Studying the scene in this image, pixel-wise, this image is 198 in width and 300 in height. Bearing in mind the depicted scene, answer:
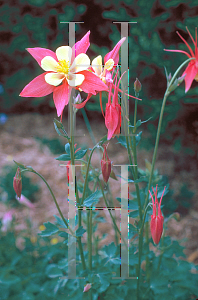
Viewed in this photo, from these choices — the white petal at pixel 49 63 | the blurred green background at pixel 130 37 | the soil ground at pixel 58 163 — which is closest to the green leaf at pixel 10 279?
→ the soil ground at pixel 58 163

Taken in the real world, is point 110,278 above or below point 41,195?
below

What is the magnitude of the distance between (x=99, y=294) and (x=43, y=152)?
0.42 metres

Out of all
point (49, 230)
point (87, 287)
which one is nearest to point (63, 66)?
point (49, 230)

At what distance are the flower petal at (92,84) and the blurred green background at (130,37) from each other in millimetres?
111

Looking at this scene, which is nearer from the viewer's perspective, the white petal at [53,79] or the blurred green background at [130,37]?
the white petal at [53,79]

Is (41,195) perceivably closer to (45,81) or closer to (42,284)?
(42,284)

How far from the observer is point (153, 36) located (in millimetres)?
762

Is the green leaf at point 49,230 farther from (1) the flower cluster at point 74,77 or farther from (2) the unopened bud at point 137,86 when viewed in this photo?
(2) the unopened bud at point 137,86

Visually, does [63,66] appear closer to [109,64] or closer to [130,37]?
[109,64]

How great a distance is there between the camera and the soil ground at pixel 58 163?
2.54ft

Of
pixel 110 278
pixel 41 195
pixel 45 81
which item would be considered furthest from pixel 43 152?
pixel 110 278

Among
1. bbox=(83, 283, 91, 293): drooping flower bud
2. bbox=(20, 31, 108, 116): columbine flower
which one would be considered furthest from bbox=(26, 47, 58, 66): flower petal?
bbox=(83, 283, 91, 293): drooping flower bud

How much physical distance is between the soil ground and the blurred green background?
4 centimetres

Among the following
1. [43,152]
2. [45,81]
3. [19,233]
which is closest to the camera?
[45,81]
